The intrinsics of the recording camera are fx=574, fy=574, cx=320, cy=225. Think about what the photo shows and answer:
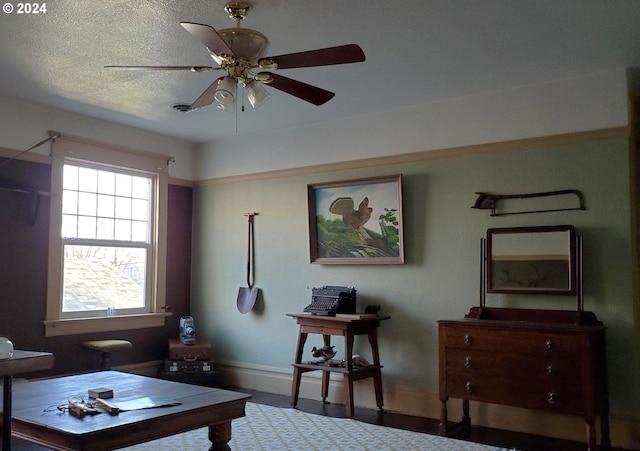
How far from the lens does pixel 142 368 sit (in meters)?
5.99

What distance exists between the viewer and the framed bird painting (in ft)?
16.8

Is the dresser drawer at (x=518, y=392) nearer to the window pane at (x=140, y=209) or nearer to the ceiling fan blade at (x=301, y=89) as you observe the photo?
the ceiling fan blade at (x=301, y=89)

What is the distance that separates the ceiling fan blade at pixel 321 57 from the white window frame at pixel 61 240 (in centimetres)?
328

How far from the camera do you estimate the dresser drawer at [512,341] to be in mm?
3762

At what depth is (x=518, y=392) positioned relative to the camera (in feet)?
12.9

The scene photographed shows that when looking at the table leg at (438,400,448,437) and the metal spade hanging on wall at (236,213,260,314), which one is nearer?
the table leg at (438,400,448,437)

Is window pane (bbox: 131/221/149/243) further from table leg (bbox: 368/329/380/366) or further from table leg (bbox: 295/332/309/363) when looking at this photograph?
table leg (bbox: 368/329/380/366)

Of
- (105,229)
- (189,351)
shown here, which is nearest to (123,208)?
(105,229)

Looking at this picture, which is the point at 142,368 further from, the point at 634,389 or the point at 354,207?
the point at 634,389

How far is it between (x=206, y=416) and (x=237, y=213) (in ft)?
11.9

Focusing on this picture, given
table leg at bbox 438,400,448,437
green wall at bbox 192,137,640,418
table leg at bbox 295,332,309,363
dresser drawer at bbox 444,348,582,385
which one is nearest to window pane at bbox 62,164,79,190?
green wall at bbox 192,137,640,418

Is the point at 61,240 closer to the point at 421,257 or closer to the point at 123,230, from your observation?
the point at 123,230

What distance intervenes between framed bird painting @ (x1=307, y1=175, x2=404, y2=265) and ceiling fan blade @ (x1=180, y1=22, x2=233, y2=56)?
253 centimetres

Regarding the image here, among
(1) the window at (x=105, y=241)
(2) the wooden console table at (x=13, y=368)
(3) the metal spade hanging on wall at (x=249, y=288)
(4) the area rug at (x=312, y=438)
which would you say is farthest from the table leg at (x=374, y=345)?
(2) the wooden console table at (x=13, y=368)
